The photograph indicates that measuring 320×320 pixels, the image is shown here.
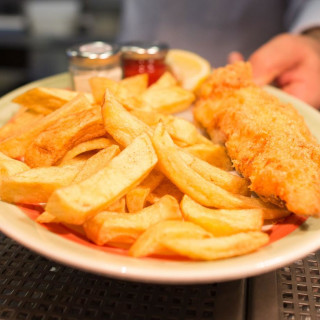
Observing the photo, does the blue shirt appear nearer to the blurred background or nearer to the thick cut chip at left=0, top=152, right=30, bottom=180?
the blurred background

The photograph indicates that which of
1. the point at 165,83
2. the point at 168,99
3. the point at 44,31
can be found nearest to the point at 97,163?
the point at 168,99

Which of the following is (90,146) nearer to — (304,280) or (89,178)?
(89,178)

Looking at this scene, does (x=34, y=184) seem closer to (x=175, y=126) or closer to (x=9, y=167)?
(x=9, y=167)

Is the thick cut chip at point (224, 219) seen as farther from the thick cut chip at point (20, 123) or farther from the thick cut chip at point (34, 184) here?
the thick cut chip at point (20, 123)

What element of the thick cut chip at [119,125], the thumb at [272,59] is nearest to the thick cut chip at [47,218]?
the thick cut chip at [119,125]

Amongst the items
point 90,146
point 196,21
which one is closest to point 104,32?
point 196,21
